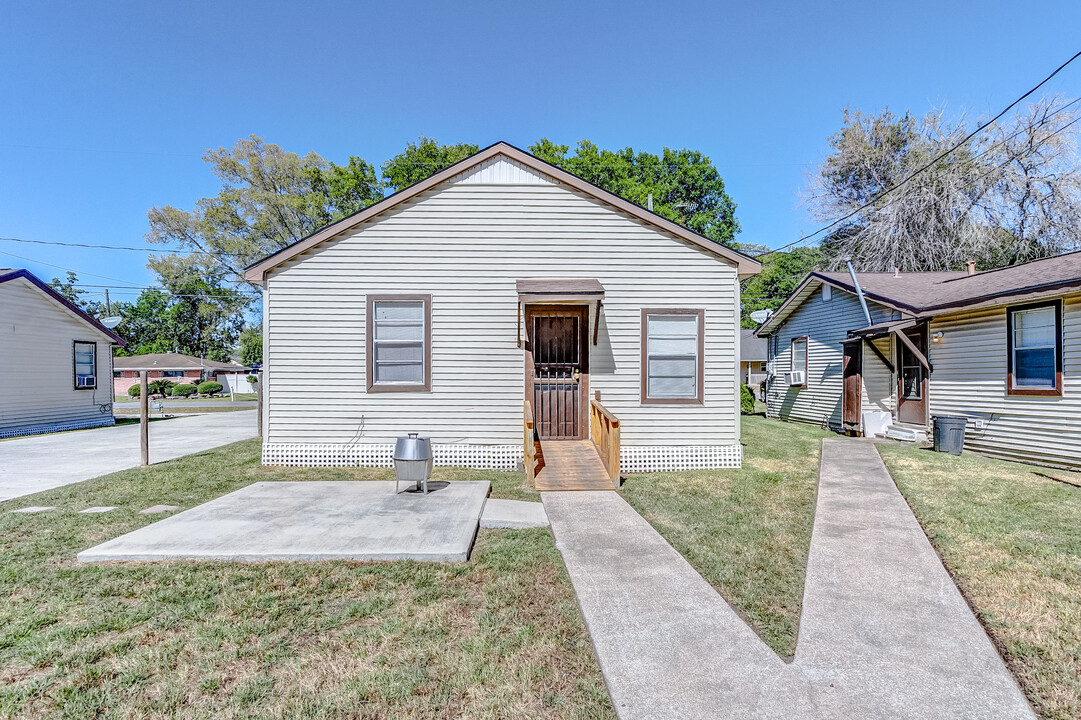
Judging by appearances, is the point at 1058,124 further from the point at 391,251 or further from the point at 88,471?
the point at 88,471

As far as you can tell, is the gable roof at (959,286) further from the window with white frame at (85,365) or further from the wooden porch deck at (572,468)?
the window with white frame at (85,365)

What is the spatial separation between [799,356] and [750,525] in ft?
43.7

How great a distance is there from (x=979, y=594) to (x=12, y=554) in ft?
25.9

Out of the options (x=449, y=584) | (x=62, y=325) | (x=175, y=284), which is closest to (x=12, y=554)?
(x=449, y=584)

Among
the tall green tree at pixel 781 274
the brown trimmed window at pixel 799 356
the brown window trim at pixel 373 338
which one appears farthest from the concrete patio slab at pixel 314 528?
the tall green tree at pixel 781 274

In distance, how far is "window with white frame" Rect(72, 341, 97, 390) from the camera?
50.6 feet

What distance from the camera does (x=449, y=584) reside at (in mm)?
3744

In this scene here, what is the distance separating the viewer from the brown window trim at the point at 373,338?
8234 millimetres

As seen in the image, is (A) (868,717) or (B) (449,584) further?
(B) (449,584)

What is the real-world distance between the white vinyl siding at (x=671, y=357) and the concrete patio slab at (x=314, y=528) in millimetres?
3529

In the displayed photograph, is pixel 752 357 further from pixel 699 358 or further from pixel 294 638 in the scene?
pixel 294 638

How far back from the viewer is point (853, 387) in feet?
42.6

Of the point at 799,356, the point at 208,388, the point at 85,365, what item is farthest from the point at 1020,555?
the point at 208,388

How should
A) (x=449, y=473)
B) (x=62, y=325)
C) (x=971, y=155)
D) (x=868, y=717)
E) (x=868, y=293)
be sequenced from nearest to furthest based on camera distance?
(x=868, y=717), (x=449, y=473), (x=868, y=293), (x=62, y=325), (x=971, y=155)
